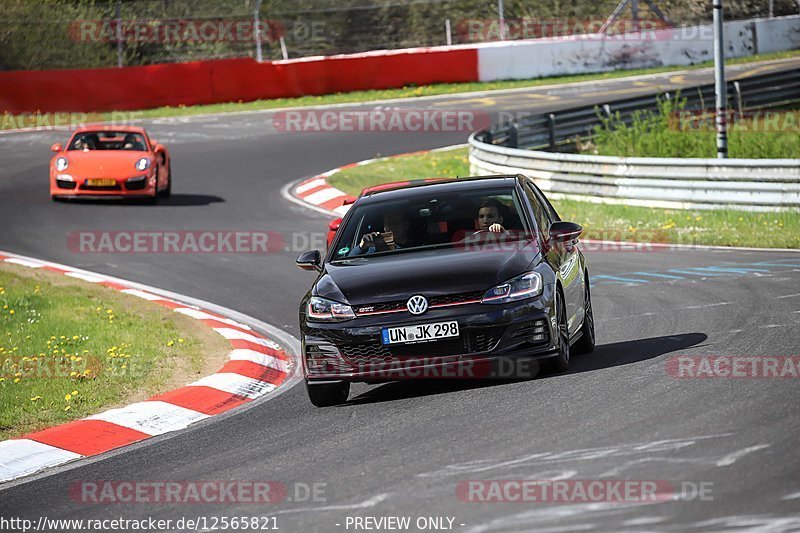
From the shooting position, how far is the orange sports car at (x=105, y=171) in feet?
72.9

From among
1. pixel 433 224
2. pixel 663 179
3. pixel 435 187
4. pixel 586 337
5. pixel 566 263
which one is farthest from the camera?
pixel 663 179

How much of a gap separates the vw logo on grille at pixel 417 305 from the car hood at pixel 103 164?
14833mm

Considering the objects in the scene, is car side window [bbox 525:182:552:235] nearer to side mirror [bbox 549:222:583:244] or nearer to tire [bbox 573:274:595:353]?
side mirror [bbox 549:222:583:244]

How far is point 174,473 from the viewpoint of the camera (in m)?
6.95

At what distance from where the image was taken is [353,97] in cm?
3684

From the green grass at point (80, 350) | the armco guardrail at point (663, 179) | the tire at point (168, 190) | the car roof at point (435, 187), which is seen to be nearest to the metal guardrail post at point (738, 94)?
the armco guardrail at point (663, 179)

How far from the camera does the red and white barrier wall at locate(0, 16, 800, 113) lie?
34219 mm

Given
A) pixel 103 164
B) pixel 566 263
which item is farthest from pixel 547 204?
pixel 103 164

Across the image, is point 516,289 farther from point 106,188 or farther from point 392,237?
point 106,188

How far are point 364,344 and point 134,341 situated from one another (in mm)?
4036

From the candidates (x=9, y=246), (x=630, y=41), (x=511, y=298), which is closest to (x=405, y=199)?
(x=511, y=298)

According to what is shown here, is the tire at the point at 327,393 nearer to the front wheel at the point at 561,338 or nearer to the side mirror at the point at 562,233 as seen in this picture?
the front wheel at the point at 561,338

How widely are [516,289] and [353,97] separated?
28906mm

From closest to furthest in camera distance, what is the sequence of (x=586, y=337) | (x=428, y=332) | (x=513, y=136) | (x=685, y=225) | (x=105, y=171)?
1. (x=428, y=332)
2. (x=586, y=337)
3. (x=685, y=225)
4. (x=105, y=171)
5. (x=513, y=136)
